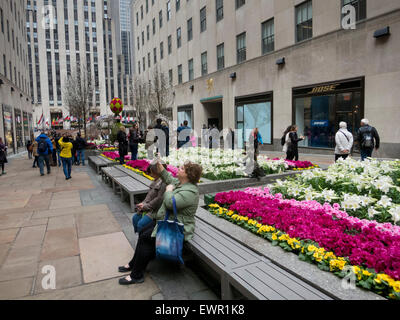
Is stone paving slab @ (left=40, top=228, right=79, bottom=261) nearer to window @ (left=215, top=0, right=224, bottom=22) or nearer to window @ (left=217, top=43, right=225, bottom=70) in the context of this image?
window @ (left=217, top=43, right=225, bottom=70)

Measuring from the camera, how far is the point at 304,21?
17609 millimetres

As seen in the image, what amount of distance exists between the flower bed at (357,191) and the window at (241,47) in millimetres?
17641

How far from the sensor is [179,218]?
3748 millimetres

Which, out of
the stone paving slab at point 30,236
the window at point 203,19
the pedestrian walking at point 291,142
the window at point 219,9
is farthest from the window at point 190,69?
the stone paving slab at point 30,236

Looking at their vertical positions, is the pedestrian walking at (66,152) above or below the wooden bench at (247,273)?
above

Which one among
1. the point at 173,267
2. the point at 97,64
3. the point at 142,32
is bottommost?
the point at 173,267

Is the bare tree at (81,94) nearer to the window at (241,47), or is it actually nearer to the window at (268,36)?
the window at (241,47)

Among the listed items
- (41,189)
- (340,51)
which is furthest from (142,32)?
(41,189)

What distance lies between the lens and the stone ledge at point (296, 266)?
241 cm

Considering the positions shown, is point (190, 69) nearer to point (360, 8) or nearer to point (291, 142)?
point (360, 8)

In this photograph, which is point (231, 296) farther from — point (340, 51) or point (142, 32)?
point (142, 32)

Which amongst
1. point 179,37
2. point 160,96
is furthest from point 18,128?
point 179,37

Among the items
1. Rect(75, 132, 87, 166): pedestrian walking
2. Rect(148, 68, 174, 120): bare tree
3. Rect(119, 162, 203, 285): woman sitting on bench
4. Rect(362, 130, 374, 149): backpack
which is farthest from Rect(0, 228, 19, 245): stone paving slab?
Rect(148, 68, 174, 120): bare tree

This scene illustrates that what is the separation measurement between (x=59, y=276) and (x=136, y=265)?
1.09 meters
